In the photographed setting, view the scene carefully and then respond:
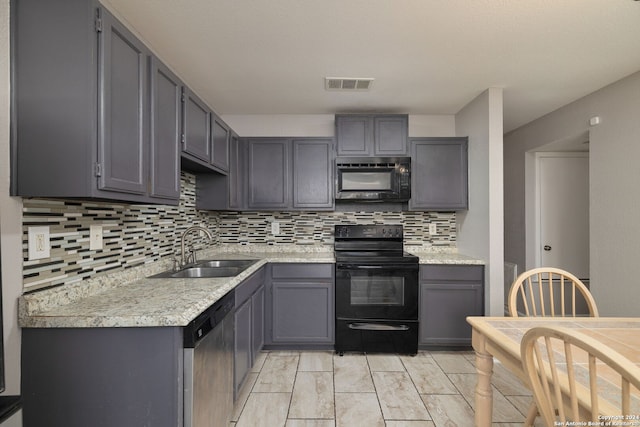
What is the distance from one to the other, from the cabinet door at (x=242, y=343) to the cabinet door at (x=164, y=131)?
0.88 m

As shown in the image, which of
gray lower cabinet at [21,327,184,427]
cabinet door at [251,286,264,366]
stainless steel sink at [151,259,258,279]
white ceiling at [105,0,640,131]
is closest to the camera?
gray lower cabinet at [21,327,184,427]

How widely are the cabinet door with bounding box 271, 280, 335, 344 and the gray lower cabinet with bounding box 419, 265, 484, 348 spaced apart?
0.86m

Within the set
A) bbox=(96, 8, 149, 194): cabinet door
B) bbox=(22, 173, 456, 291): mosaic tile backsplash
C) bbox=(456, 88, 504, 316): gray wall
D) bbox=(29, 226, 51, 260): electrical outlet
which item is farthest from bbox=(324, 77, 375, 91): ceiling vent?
bbox=(29, 226, 51, 260): electrical outlet

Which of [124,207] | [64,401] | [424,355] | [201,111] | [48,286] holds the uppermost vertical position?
[201,111]

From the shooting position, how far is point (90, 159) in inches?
45.8

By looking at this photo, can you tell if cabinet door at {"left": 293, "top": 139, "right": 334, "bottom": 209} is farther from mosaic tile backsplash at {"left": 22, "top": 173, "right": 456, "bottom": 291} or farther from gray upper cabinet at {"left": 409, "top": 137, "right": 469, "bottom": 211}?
gray upper cabinet at {"left": 409, "top": 137, "right": 469, "bottom": 211}

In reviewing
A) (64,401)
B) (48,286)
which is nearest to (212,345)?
(64,401)

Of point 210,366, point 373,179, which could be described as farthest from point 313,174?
point 210,366

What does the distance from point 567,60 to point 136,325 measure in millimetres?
3082

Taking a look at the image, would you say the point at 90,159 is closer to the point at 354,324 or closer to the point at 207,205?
the point at 207,205

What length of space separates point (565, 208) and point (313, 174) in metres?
3.05

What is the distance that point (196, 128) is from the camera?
6.87 feet

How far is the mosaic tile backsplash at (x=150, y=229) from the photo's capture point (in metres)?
1.34

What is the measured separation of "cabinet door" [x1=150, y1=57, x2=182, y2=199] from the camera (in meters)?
1.56
